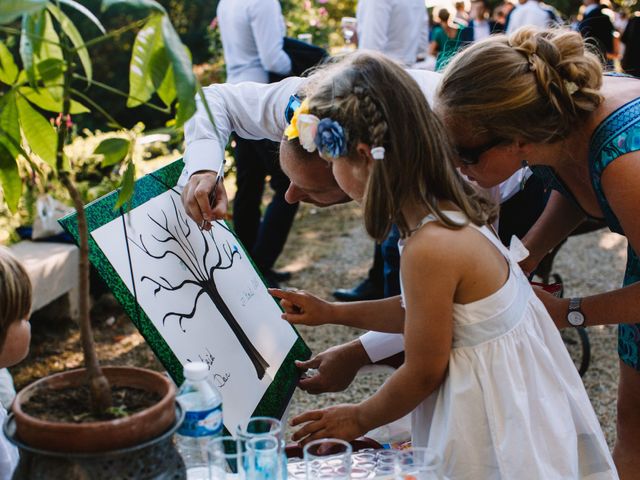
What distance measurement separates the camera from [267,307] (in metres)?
1.93

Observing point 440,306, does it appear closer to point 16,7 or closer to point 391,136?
point 391,136

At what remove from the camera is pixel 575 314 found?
1875 millimetres

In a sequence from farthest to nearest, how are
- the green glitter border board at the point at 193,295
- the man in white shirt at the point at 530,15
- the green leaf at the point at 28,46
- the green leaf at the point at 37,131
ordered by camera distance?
the man in white shirt at the point at 530,15 < the green glitter border board at the point at 193,295 < the green leaf at the point at 37,131 < the green leaf at the point at 28,46

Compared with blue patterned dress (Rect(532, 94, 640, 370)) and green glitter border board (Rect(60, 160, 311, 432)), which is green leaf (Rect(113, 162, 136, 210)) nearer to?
green glitter border board (Rect(60, 160, 311, 432))

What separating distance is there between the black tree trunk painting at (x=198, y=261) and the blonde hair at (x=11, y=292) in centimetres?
28

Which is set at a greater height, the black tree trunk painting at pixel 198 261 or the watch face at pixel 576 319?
the black tree trunk painting at pixel 198 261

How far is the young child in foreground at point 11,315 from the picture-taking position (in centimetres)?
147

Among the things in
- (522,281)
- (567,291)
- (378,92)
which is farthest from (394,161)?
(567,291)

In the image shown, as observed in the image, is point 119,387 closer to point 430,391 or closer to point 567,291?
point 430,391

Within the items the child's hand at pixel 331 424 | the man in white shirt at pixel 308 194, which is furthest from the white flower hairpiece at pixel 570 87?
the child's hand at pixel 331 424

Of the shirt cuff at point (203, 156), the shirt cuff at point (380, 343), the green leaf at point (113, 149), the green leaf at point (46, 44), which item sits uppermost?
the green leaf at point (46, 44)

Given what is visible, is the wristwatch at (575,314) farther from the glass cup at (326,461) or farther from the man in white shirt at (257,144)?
the man in white shirt at (257,144)
